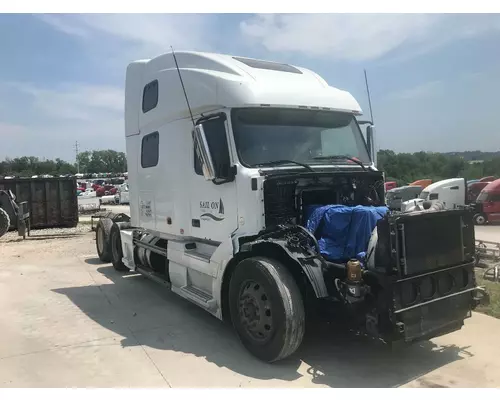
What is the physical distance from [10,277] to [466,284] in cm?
828

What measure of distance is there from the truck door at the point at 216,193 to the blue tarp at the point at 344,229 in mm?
1104

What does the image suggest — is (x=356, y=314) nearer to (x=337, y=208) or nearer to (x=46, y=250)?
(x=337, y=208)

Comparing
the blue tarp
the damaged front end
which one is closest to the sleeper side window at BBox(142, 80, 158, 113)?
the blue tarp

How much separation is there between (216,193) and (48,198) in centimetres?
1598

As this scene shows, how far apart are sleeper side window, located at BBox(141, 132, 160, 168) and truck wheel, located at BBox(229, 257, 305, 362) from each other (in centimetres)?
285

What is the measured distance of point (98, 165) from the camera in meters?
143

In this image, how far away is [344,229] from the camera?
15.1ft

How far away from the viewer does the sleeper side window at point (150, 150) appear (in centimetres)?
696

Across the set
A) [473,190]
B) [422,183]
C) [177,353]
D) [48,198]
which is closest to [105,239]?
[177,353]

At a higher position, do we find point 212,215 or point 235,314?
point 212,215

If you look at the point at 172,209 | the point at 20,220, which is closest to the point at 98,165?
the point at 20,220

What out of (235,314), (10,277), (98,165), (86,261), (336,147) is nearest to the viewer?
(235,314)

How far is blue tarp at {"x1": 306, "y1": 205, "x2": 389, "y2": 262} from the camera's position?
4484 mm

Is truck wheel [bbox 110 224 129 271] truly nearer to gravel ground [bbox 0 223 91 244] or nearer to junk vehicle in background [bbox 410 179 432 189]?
gravel ground [bbox 0 223 91 244]
